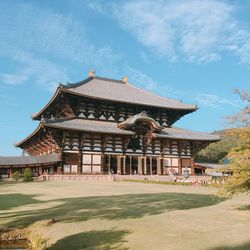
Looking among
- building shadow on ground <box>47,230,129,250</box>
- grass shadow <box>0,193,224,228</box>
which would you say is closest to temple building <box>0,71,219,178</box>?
grass shadow <box>0,193,224,228</box>

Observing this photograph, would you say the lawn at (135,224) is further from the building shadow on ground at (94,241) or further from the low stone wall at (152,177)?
the low stone wall at (152,177)

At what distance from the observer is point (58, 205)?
56.2ft

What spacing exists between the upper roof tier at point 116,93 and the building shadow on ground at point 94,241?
37.5 meters

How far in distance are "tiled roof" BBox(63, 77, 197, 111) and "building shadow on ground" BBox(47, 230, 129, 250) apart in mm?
37873

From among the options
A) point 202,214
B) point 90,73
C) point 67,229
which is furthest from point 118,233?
point 90,73

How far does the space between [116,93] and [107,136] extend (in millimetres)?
11899

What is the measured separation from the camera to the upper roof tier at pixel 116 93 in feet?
165

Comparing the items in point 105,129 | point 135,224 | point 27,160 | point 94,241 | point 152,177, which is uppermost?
Result: point 105,129

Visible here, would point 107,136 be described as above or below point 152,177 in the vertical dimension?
above

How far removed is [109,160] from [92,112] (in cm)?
819

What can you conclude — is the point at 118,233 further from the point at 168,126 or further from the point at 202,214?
the point at 168,126

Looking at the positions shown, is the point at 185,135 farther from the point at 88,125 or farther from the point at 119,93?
the point at 88,125

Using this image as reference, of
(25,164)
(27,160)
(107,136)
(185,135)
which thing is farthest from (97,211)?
(185,135)

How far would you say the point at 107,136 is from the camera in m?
47.8
